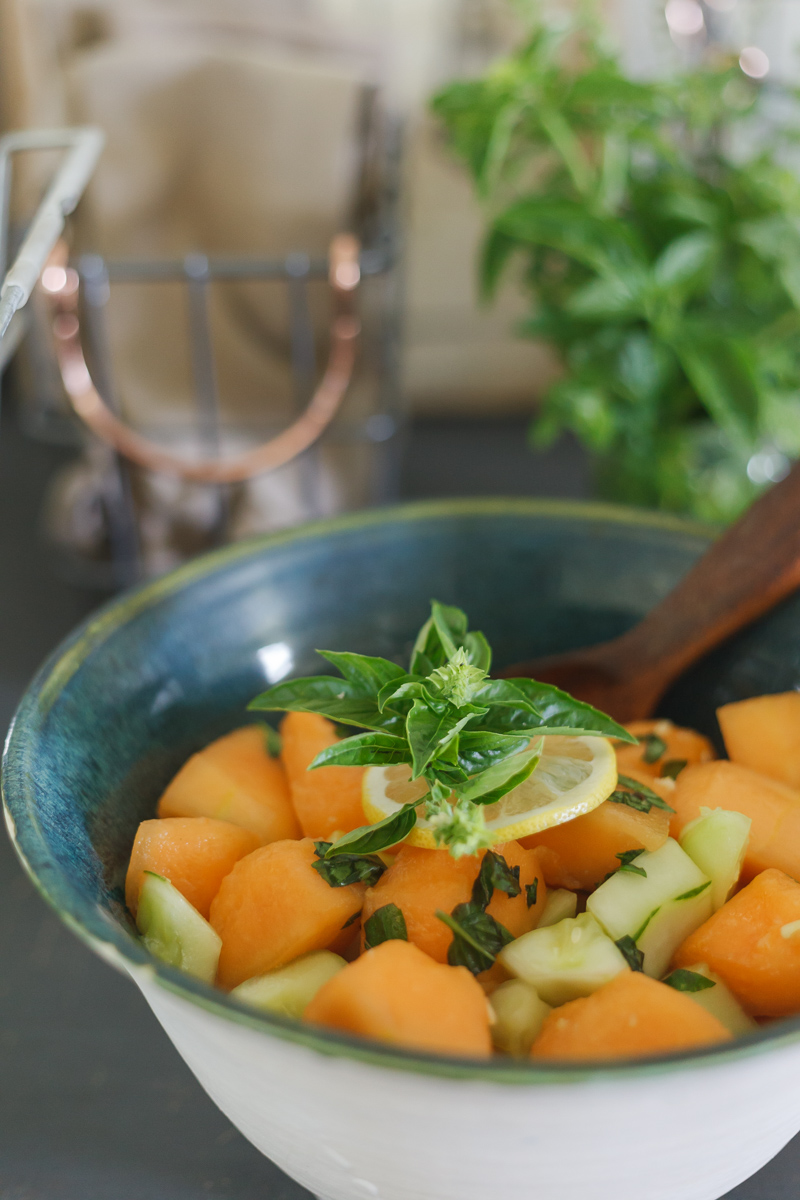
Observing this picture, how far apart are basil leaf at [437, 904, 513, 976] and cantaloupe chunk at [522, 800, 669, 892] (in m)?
0.06

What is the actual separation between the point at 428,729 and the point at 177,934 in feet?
0.43

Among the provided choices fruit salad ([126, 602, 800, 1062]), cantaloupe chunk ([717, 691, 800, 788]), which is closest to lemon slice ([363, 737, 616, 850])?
fruit salad ([126, 602, 800, 1062])

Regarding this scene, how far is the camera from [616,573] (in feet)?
2.15

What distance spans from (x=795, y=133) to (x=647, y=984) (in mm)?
787

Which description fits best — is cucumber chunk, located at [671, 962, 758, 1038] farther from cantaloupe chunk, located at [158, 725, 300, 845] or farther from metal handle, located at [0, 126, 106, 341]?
metal handle, located at [0, 126, 106, 341]

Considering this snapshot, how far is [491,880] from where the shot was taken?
1.35ft

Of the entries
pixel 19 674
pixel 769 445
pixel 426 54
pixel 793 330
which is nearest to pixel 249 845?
pixel 19 674

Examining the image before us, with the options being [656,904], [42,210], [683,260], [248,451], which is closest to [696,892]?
[656,904]

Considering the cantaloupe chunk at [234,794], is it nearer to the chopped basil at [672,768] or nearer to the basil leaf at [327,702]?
the basil leaf at [327,702]

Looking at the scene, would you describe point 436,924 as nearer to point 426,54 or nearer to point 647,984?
point 647,984

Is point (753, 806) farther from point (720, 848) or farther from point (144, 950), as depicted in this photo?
point (144, 950)

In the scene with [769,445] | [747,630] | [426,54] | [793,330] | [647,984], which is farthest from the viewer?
[426,54]

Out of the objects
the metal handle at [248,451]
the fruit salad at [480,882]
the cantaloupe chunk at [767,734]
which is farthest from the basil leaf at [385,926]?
the metal handle at [248,451]

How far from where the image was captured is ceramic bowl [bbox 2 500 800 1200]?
0.93 ft
